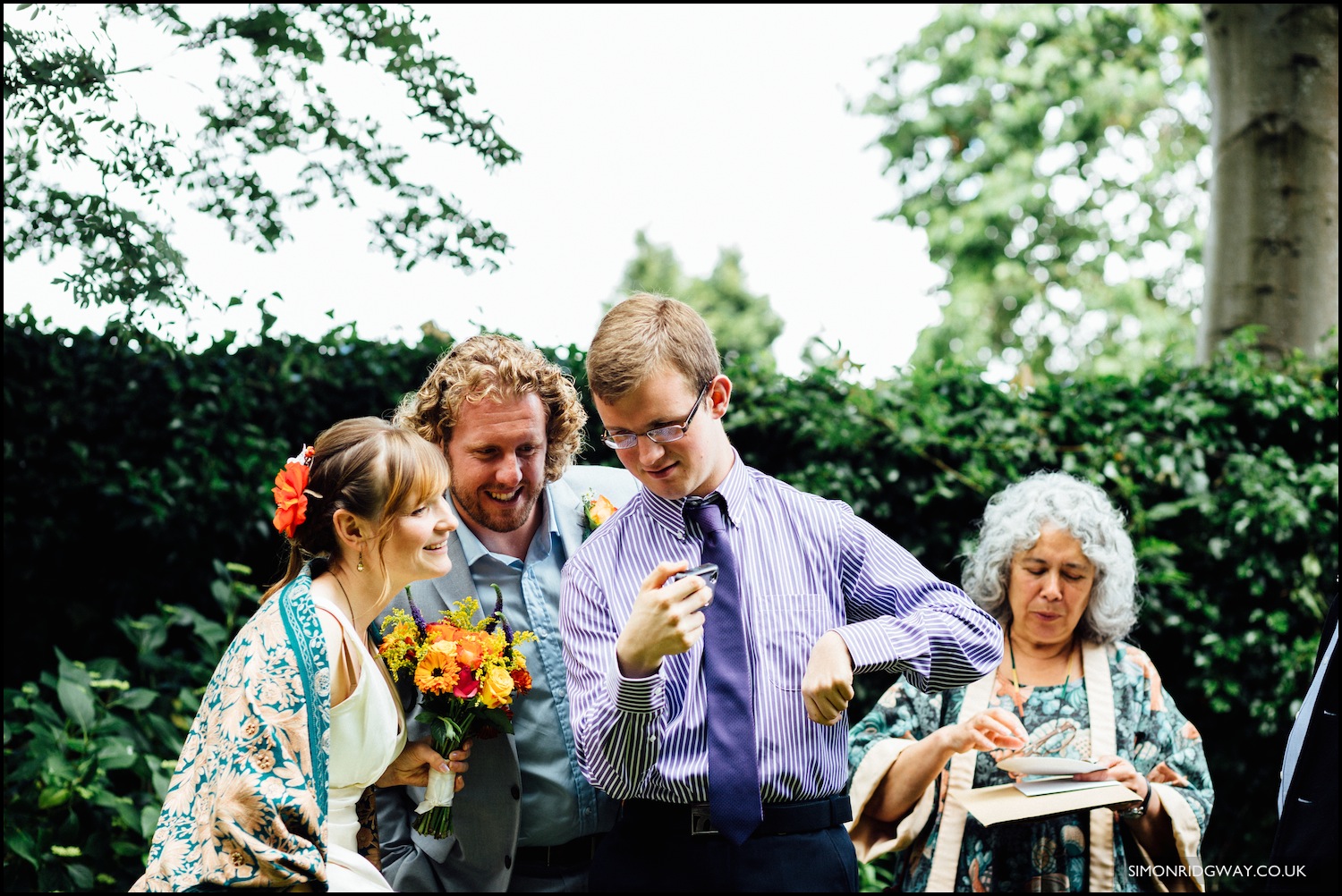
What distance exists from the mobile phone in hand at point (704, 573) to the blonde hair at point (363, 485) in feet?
2.29

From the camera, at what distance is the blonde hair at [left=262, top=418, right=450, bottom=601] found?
2713 millimetres

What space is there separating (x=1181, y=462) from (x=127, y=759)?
4852mm

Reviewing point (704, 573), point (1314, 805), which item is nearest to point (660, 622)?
point (704, 573)

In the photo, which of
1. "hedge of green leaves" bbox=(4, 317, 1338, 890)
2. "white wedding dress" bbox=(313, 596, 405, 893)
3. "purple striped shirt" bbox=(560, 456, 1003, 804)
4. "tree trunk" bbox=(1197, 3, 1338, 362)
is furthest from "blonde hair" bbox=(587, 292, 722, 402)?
"tree trunk" bbox=(1197, 3, 1338, 362)

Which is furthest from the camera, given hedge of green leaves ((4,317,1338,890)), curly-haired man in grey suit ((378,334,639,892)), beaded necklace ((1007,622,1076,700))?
hedge of green leaves ((4,317,1338,890))

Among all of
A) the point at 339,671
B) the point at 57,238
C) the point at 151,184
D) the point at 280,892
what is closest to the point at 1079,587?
the point at 339,671

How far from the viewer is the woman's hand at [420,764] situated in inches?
113

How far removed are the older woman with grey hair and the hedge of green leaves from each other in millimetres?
895

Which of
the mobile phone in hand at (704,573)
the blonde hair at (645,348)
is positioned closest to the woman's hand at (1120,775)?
the mobile phone in hand at (704,573)

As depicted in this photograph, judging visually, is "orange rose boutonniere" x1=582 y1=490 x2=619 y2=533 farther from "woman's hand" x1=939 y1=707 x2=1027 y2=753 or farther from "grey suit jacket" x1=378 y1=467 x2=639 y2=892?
"woman's hand" x1=939 y1=707 x2=1027 y2=753

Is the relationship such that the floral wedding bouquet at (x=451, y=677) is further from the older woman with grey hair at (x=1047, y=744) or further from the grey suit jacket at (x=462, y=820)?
the older woman with grey hair at (x=1047, y=744)

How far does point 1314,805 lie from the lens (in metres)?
2.21

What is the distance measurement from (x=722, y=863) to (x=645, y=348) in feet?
3.96

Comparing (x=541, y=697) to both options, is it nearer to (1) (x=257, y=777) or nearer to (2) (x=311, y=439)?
(1) (x=257, y=777)
